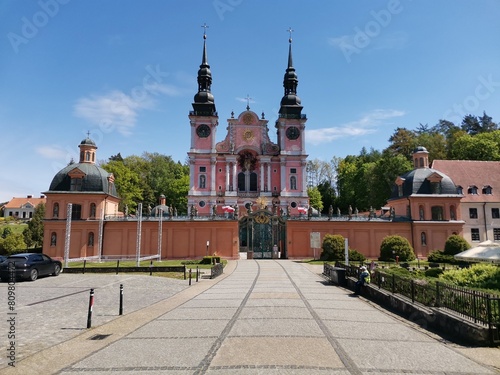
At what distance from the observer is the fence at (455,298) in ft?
30.6

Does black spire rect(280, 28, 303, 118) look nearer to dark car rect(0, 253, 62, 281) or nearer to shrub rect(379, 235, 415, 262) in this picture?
shrub rect(379, 235, 415, 262)

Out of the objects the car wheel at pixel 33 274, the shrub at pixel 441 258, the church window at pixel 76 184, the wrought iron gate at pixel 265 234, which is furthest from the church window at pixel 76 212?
the shrub at pixel 441 258

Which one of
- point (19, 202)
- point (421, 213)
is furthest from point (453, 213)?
point (19, 202)

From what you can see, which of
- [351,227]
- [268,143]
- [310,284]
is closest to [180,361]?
[310,284]

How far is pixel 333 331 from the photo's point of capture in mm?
10102

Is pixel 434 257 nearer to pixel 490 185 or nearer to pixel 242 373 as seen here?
pixel 490 185

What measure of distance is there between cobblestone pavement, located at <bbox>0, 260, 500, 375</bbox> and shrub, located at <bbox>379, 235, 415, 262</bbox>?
76.3ft

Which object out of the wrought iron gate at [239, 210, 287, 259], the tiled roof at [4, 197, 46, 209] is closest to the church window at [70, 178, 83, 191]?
the wrought iron gate at [239, 210, 287, 259]

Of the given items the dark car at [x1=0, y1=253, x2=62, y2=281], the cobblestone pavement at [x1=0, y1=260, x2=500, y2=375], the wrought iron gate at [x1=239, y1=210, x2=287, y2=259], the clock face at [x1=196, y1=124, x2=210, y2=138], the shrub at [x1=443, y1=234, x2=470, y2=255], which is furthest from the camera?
the clock face at [x1=196, y1=124, x2=210, y2=138]

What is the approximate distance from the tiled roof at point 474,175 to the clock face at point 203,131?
3366 cm

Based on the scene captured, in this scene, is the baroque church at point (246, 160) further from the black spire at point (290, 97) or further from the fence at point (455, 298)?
the fence at point (455, 298)

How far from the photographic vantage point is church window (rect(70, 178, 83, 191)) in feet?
Result: 136

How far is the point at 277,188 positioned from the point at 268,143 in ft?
25.6

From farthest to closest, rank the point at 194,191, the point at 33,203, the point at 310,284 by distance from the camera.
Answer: the point at 33,203
the point at 194,191
the point at 310,284
